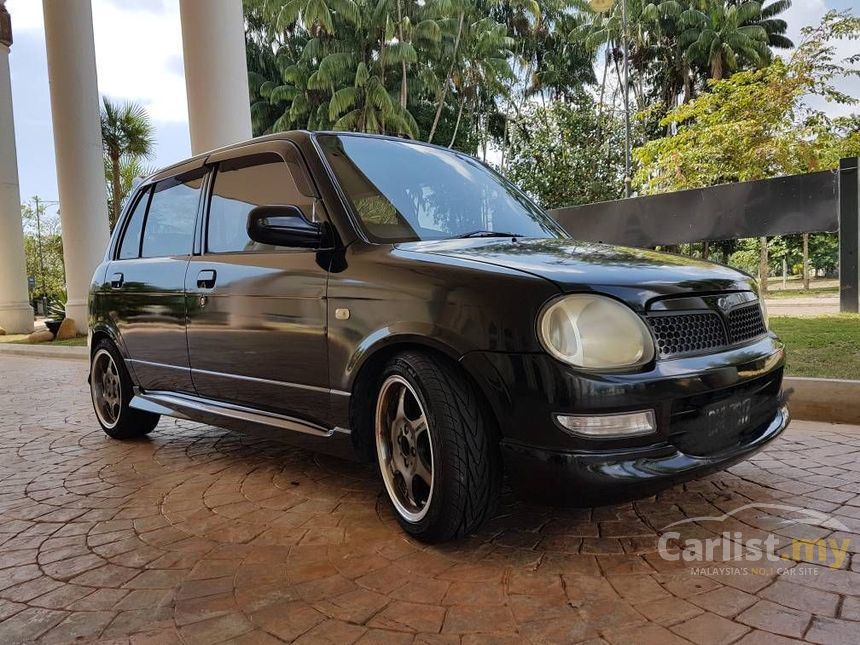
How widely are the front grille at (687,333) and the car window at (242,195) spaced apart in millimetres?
1841

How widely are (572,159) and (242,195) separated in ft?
88.4

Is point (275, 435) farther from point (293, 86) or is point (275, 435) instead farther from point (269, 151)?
point (293, 86)

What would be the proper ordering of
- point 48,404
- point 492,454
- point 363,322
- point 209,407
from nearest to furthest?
1. point 492,454
2. point 363,322
3. point 209,407
4. point 48,404

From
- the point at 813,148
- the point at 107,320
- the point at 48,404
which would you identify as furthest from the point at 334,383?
the point at 813,148

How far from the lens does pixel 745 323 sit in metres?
2.72

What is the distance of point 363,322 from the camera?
2.78 metres

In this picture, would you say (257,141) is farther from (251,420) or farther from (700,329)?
(700,329)

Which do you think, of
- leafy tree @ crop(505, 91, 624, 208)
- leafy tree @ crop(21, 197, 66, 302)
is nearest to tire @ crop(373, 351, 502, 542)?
leafy tree @ crop(505, 91, 624, 208)

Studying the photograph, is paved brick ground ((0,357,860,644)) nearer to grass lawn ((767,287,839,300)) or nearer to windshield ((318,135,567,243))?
windshield ((318,135,567,243))

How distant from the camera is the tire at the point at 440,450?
7.89ft

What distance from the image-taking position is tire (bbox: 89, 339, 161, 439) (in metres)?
4.62

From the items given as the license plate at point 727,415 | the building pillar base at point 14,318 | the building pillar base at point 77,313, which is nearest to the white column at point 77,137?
the building pillar base at point 77,313

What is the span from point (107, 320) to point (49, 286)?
128ft

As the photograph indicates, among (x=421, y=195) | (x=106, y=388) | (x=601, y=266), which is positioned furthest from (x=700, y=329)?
(x=106, y=388)
